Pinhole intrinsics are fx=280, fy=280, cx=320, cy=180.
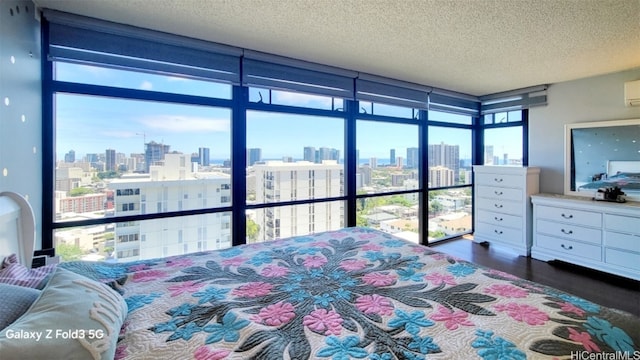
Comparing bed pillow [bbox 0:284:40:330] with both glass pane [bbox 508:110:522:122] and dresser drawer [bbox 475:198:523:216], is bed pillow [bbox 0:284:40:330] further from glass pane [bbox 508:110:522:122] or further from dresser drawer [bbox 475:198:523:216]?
glass pane [bbox 508:110:522:122]

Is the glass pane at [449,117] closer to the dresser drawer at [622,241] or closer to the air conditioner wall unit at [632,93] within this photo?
the air conditioner wall unit at [632,93]

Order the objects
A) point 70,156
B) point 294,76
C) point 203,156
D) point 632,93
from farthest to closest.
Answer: point 632,93 → point 294,76 → point 203,156 → point 70,156

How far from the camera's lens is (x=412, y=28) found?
2193 mm

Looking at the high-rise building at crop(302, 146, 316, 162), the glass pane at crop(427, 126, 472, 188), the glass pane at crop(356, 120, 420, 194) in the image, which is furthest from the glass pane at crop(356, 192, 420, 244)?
the high-rise building at crop(302, 146, 316, 162)

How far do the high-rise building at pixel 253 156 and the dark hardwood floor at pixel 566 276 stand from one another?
3012 mm

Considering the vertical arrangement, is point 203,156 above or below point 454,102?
below

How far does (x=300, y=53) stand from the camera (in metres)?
2.69

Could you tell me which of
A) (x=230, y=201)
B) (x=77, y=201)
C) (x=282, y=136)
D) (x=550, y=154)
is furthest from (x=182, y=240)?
(x=550, y=154)

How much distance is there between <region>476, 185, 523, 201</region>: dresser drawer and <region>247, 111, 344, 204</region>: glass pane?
2.33 m

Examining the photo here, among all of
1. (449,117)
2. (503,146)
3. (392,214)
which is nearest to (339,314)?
(392,214)

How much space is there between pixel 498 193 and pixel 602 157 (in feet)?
3.83

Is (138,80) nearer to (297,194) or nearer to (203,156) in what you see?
(203,156)

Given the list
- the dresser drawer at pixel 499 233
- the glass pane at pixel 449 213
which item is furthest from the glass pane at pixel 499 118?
the dresser drawer at pixel 499 233

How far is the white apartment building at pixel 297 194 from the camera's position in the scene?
2982 mm
